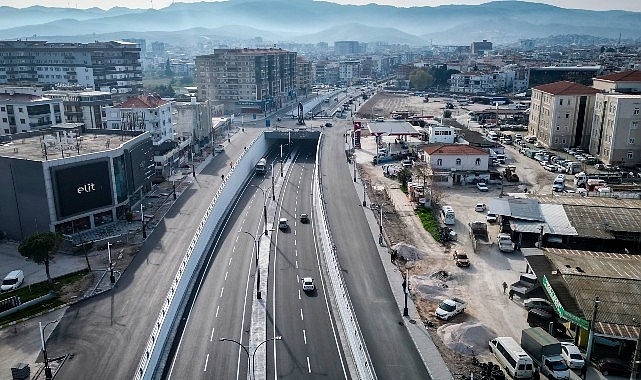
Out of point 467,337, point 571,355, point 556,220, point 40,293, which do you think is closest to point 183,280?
point 40,293

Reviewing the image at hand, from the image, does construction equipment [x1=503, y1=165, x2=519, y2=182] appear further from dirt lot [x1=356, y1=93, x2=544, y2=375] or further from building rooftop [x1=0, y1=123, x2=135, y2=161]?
building rooftop [x1=0, y1=123, x2=135, y2=161]

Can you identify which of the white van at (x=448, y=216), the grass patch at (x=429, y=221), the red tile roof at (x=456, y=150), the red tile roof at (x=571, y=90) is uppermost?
the red tile roof at (x=571, y=90)

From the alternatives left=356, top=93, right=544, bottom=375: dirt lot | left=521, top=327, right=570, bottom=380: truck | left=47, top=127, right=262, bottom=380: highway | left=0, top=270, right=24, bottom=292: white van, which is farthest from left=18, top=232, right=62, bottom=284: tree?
left=521, top=327, right=570, bottom=380: truck

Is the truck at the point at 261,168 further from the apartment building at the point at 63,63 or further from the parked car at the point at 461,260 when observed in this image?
the apartment building at the point at 63,63

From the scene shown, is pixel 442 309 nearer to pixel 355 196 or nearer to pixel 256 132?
pixel 355 196

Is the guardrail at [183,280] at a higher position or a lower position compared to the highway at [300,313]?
higher

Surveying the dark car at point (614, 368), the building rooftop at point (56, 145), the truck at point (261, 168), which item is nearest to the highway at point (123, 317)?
the building rooftop at point (56, 145)
